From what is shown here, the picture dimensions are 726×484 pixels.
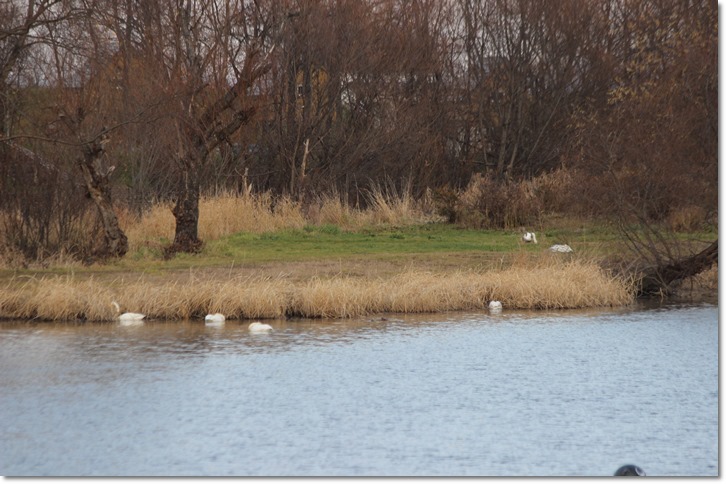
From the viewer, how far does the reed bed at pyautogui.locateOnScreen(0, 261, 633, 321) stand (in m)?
13.9

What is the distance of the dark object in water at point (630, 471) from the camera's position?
24.1 feet

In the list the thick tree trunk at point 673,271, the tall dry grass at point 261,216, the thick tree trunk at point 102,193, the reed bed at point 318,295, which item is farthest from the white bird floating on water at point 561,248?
the thick tree trunk at point 102,193

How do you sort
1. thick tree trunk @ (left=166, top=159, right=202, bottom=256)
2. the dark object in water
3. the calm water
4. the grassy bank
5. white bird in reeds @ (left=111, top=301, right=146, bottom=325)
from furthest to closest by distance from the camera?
thick tree trunk @ (left=166, top=159, right=202, bottom=256) → the grassy bank → white bird in reeds @ (left=111, top=301, right=146, bottom=325) → the calm water → the dark object in water

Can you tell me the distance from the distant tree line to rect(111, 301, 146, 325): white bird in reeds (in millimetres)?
3320

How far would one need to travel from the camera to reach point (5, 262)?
56.3 ft

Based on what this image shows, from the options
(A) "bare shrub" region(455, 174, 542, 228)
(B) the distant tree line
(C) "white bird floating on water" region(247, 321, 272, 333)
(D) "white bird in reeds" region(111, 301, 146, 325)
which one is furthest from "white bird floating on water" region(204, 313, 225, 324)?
(A) "bare shrub" region(455, 174, 542, 228)

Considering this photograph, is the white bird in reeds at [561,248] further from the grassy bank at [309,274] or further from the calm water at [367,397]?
the calm water at [367,397]

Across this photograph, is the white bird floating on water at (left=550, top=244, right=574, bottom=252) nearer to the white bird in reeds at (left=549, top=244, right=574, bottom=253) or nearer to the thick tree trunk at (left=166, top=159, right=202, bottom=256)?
the white bird in reeds at (left=549, top=244, right=574, bottom=253)

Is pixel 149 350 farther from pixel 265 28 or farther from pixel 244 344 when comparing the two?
pixel 265 28

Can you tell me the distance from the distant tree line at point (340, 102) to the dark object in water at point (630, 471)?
8131 millimetres

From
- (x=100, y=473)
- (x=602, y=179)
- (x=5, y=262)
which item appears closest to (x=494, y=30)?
(x=602, y=179)

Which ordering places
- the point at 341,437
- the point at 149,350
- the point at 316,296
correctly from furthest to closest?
the point at 316,296 < the point at 149,350 < the point at 341,437

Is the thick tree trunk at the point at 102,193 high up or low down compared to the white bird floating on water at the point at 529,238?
up

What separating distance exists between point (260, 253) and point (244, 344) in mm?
7378
